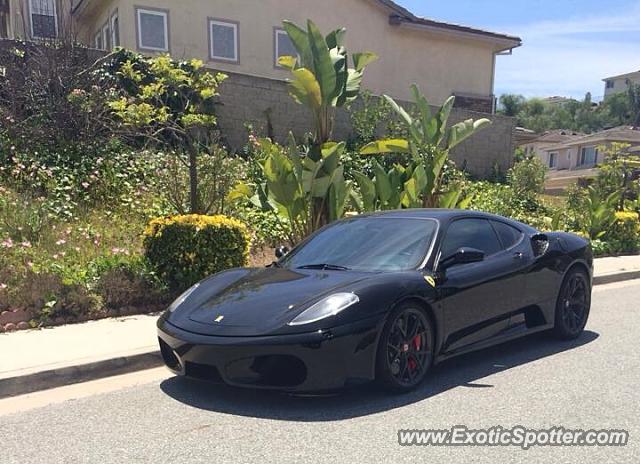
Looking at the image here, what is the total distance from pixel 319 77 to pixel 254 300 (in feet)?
16.7

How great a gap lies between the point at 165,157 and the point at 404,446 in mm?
9238

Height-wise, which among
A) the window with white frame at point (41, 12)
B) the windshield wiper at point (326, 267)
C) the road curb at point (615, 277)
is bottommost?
the road curb at point (615, 277)

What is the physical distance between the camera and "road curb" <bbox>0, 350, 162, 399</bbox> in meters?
4.94

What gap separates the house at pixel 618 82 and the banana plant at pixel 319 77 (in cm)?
11568

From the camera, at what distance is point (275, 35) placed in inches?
754

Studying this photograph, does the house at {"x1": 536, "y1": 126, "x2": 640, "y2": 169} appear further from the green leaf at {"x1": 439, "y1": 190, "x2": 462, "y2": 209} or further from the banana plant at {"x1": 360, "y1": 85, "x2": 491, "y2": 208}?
the green leaf at {"x1": 439, "y1": 190, "x2": 462, "y2": 209}

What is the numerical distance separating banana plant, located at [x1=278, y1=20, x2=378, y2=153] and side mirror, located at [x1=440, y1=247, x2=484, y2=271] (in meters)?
4.19

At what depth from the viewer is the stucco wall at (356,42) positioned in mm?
17812

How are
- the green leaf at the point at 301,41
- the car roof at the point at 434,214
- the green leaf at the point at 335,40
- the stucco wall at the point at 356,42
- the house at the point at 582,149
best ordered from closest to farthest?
the car roof at the point at 434,214, the green leaf at the point at 301,41, the green leaf at the point at 335,40, the stucco wall at the point at 356,42, the house at the point at 582,149

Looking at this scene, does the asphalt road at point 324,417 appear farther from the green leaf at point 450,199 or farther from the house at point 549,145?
the house at point 549,145

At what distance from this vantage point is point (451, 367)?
215 inches

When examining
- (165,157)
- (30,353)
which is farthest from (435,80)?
(30,353)

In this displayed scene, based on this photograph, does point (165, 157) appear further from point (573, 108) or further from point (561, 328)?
point (573, 108)

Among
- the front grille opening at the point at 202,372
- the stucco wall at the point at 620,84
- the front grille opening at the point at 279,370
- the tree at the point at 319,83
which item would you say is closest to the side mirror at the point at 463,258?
the front grille opening at the point at 279,370
